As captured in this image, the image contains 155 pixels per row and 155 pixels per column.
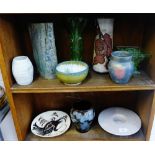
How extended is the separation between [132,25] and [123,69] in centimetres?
27

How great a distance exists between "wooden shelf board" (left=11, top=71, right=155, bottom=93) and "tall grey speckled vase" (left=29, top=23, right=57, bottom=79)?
6 cm

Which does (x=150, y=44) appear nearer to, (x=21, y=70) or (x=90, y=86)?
(x=90, y=86)

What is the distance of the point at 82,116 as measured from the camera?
0.84 m

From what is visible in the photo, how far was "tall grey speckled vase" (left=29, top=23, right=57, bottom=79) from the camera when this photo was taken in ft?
2.16

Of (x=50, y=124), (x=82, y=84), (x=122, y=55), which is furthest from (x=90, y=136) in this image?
(x=122, y=55)

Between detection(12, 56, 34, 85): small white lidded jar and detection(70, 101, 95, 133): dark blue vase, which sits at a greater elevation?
detection(12, 56, 34, 85): small white lidded jar

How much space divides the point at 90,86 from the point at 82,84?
0.12 ft

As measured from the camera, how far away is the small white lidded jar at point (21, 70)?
2.13 ft

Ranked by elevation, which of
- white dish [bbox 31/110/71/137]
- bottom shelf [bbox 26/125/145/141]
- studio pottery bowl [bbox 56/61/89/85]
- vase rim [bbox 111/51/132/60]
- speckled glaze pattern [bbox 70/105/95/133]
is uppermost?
vase rim [bbox 111/51/132/60]

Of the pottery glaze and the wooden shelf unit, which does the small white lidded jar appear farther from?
the pottery glaze

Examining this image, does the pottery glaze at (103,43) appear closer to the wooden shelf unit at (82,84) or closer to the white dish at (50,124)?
the wooden shelf unit at (82,84)

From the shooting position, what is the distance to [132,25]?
31.0 inches

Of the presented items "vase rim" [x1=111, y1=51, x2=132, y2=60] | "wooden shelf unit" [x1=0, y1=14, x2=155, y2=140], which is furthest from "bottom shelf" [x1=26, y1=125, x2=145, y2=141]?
"vase rim" [x1=111, y1=51, x2=132, y2=60]
